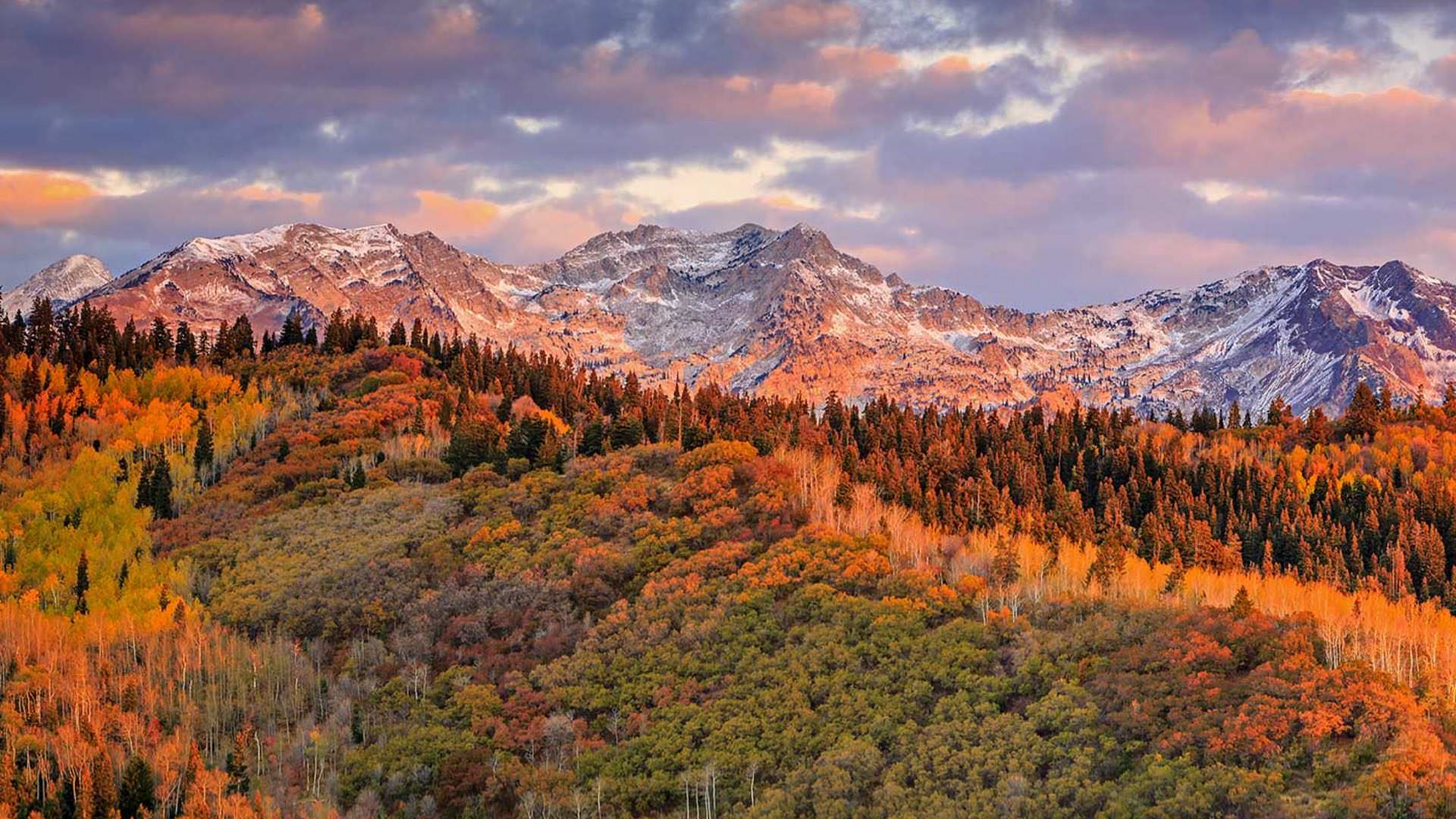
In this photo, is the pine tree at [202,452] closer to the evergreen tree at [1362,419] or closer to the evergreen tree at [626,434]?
the evergreen tree at [626,434]

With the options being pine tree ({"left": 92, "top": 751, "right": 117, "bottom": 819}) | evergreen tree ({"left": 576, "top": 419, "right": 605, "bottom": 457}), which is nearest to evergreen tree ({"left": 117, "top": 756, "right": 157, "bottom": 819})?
pine tree ({"left": 92, "top": 751, "right": 117, "bottom": 819})

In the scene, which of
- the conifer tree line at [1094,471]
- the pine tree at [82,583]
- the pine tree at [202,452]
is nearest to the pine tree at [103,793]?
the pine tree at [82,583]

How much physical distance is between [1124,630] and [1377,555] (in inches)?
3084

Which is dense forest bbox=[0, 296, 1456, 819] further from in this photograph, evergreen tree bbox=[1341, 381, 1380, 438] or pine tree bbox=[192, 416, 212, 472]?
evergreen tree bbox=[1341, 381, 1380, 438]

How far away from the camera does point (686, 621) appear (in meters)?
101

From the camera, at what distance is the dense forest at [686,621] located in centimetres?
7575

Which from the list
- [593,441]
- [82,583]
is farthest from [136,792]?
[593,441]

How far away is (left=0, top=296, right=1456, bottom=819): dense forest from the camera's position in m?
75.8

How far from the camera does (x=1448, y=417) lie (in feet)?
632

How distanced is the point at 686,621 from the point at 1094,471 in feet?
308

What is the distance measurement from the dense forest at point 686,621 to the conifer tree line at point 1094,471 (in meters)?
0.73

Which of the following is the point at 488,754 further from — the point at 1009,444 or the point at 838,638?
the point at 1009,444

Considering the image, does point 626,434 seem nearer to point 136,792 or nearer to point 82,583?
point 82,583

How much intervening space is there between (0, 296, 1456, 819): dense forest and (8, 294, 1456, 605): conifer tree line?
734 millimetres
